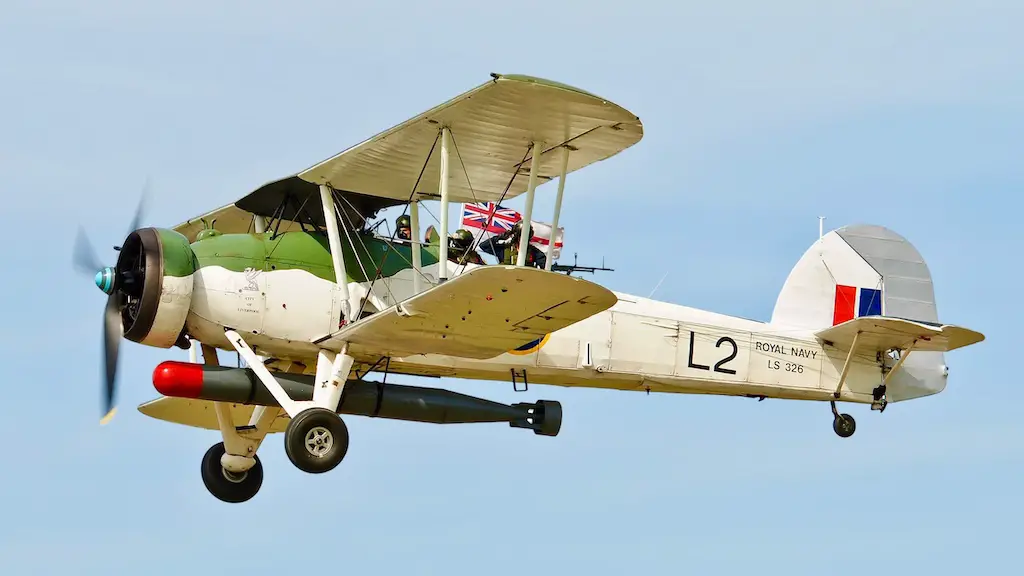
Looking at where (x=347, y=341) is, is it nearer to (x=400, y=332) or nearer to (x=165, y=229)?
(x=400, y=332)

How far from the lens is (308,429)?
13.1 m

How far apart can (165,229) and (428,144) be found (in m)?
2.34

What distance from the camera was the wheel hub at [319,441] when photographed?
42.9ft

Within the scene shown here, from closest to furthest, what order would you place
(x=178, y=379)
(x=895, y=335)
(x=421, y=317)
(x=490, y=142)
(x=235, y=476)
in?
(x=421, y=317) → (x=178, y=379) → (x=490, y=142) → (x=235, y=476) → (x=895, y=335)

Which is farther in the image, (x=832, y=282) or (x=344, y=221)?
(x=832, y=282)

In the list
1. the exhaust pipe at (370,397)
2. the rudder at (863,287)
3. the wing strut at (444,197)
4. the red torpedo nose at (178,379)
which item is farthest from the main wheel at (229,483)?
the rudder at (863,287)

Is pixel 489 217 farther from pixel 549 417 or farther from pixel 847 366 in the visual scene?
pixel 847 366

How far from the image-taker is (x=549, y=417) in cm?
1453

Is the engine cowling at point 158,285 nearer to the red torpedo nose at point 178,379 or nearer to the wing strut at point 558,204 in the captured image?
the red torpedo nose at point 178,379

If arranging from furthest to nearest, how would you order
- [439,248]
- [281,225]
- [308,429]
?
[281,225] → [439,248] → [308,429]

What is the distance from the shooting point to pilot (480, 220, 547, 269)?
14141 mm

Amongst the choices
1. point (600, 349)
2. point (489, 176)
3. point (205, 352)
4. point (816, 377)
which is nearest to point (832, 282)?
point (816, 377)

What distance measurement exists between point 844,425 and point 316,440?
19.0 ft

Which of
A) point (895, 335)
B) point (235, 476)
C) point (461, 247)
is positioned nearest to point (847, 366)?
point (895, 335)
